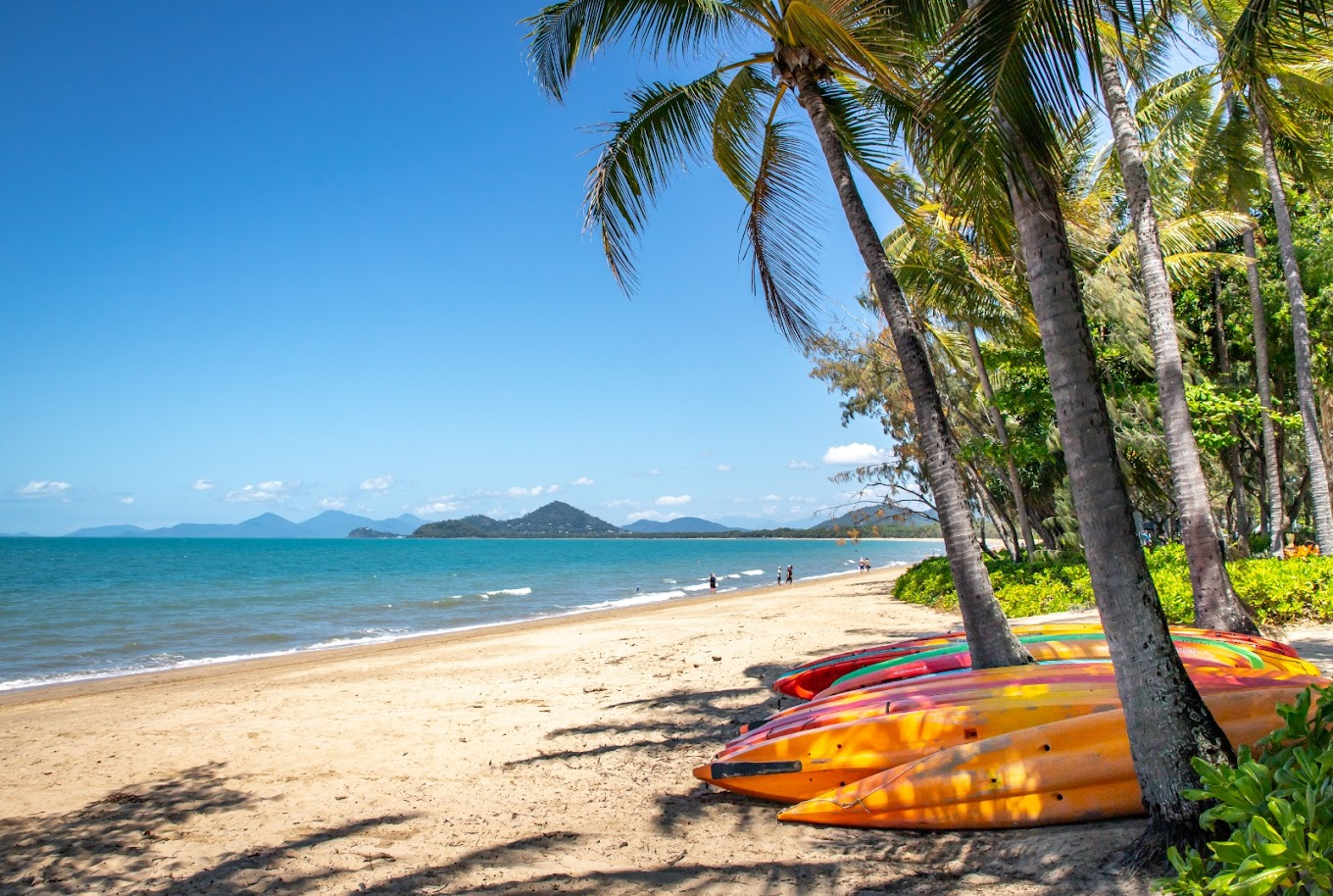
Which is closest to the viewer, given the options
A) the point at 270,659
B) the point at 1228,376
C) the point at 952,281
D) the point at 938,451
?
the point at 938,451

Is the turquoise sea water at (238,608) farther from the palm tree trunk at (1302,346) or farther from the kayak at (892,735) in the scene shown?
the palm tree trunk at (1302,346)

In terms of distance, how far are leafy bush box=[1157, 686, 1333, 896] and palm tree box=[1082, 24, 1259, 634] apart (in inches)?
198

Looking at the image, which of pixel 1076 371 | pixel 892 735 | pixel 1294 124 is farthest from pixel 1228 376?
pixel 1076 371

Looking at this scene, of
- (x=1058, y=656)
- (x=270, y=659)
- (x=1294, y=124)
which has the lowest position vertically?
(x=270, y=659)

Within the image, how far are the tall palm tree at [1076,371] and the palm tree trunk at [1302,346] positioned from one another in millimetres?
9407

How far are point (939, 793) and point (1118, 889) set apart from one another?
1.08 m

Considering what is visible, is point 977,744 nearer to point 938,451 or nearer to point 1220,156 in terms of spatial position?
point 938,451

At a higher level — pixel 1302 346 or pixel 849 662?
pixel 1302 346

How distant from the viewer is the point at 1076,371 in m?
3.52

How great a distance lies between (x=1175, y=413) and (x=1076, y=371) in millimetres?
4859

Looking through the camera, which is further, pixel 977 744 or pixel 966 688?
pixel 966 688

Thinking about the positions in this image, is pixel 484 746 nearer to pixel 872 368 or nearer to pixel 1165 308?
pixel 1165 308

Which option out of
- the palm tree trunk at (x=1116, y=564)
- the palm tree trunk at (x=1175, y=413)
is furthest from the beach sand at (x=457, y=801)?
the palm tree trunk at (x=1175, y=413)

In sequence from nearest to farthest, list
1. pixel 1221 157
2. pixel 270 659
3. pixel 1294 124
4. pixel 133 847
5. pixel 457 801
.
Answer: pixel 133 847 → pixel 457 801 → pixel 1294 124 → pixel 1221 157 → pixel 270 659
